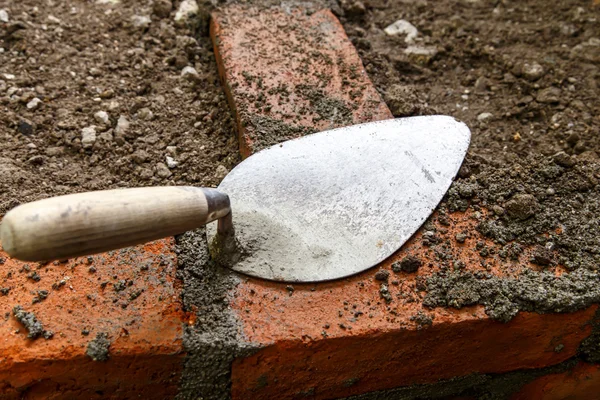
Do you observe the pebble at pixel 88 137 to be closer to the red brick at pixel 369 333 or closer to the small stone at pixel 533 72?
the red brick at pixel 369 333

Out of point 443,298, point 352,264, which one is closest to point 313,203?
point 352,264

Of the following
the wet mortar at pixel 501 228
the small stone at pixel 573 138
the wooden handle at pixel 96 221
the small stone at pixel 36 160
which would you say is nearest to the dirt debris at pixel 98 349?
the wet mortar at pixel 501 228

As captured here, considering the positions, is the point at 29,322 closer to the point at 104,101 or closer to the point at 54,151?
the point at 54,151

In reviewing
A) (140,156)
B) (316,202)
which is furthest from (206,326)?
(140,156)

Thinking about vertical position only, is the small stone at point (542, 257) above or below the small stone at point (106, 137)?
above

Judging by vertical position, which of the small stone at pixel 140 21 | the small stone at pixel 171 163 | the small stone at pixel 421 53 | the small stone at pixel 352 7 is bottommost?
the small stone at pixel 171 163

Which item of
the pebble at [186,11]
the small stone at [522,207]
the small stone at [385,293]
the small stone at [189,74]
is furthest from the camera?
the pebble at [186,11]
